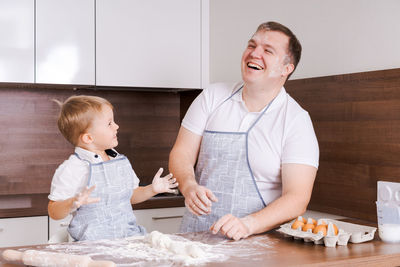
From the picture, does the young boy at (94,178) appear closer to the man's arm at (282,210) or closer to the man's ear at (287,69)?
the man's arm at (282,210)

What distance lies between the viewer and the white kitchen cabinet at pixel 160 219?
9.03ft

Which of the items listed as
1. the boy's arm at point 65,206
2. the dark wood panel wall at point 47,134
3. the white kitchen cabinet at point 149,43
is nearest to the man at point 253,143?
the boy's arm at point 65,206

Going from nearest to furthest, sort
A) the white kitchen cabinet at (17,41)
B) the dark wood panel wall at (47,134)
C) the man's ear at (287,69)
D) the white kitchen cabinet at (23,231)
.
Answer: the man's ear at (287,69) → the white kitchen cabinet at (23,231) → the white kitchen cabinet at (17,41) → the dark wood panel wall at (47,134)

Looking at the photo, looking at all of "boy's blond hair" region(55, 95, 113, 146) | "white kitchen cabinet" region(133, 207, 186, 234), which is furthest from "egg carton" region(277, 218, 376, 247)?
"white kitchen cabinet" region(133, 207, 186, 234)

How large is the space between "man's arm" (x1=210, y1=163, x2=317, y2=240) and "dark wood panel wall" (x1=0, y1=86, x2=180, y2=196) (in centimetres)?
151

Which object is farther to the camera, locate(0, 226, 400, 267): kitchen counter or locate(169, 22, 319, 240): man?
locate(169, 22, 319, 240): man

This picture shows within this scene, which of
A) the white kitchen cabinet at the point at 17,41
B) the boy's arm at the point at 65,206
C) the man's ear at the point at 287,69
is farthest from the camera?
the white kitchen cabinet at the point at 17,41

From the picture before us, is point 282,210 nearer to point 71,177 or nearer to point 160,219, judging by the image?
point 71,177

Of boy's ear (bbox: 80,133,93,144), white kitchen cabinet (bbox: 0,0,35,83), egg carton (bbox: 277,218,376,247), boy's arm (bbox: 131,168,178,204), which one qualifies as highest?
white kitchen cabinet (bbox: 0,0,35,83)

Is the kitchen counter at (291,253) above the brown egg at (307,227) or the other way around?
the other way around

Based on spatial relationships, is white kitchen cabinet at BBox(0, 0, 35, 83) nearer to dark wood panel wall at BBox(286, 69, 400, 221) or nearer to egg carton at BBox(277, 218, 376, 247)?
dark wood panel wall at BBox(286, 69, 400, 221)

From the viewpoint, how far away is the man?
1.86 meters

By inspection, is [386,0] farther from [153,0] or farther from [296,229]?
[153,0]

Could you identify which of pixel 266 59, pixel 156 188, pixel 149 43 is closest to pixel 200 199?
pixel 156 188
